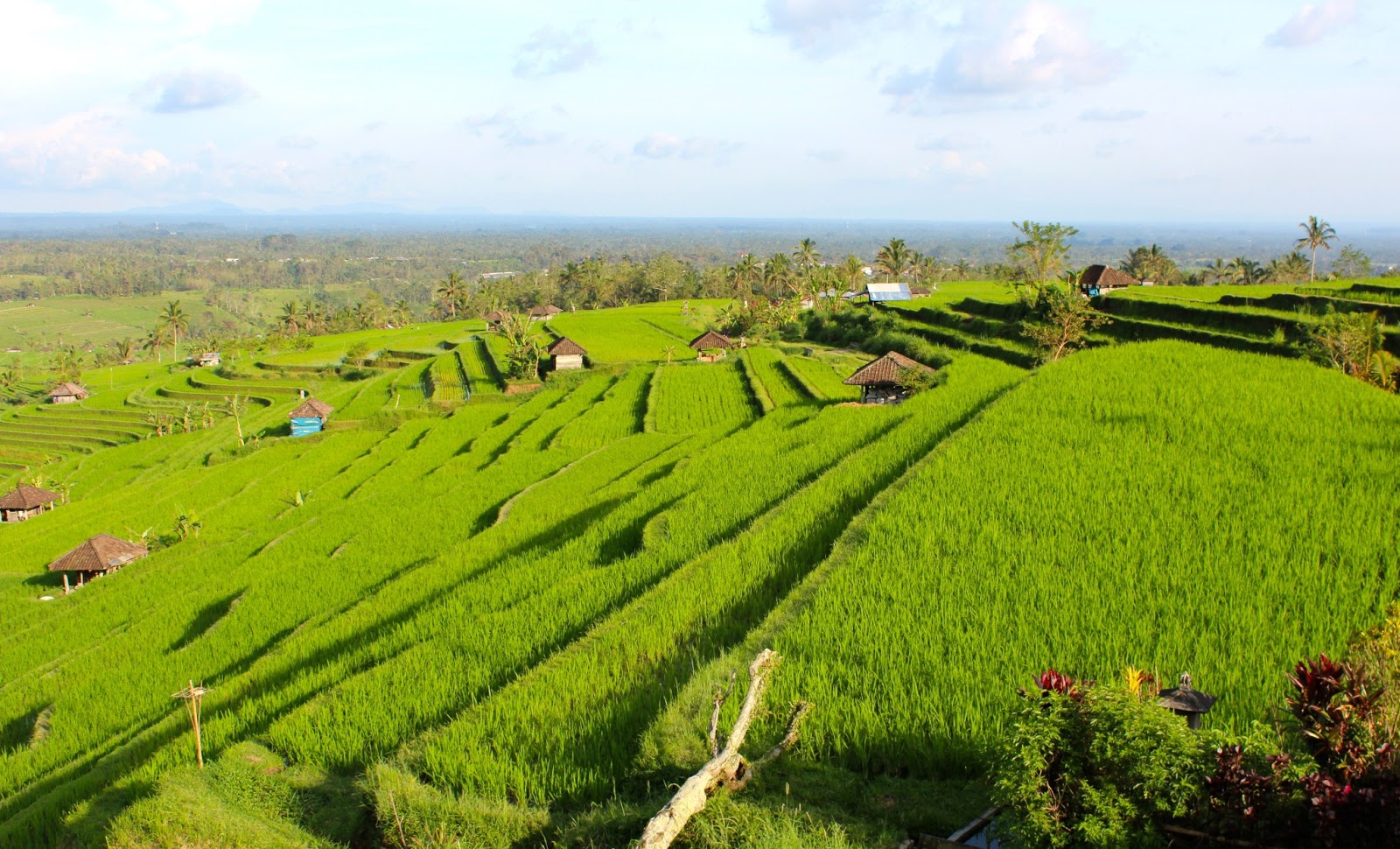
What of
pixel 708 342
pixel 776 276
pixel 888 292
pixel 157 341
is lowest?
pixel 157 341

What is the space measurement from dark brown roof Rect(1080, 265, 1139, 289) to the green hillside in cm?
2230

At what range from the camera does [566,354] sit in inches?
1524

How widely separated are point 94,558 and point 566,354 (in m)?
22.7

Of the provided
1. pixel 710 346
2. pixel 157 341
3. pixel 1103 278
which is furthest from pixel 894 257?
pixel 157 341

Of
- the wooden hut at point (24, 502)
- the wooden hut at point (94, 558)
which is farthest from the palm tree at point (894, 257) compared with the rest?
the wooden hut at point (94, 558)

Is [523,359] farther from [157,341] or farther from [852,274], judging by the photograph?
[157,341]

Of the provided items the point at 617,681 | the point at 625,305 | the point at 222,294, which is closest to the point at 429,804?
the point at 617,681

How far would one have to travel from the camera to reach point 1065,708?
3963 mm

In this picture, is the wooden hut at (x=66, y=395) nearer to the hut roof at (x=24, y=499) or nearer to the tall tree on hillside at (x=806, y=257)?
the hut roof at (x=24, y=499)

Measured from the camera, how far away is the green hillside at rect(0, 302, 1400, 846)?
16.6 ft

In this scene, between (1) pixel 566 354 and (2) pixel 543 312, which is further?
(2) pixel 543 312

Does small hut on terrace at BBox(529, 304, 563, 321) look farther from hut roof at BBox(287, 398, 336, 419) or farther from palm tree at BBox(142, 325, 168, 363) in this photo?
palm tree at BBox(142, 325, 168, 363)

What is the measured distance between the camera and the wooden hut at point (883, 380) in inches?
890

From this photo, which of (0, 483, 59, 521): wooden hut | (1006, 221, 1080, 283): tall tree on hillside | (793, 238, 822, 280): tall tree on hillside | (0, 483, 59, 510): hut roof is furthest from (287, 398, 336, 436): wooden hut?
(793, 238, 822, 280): tall tree on hillside
